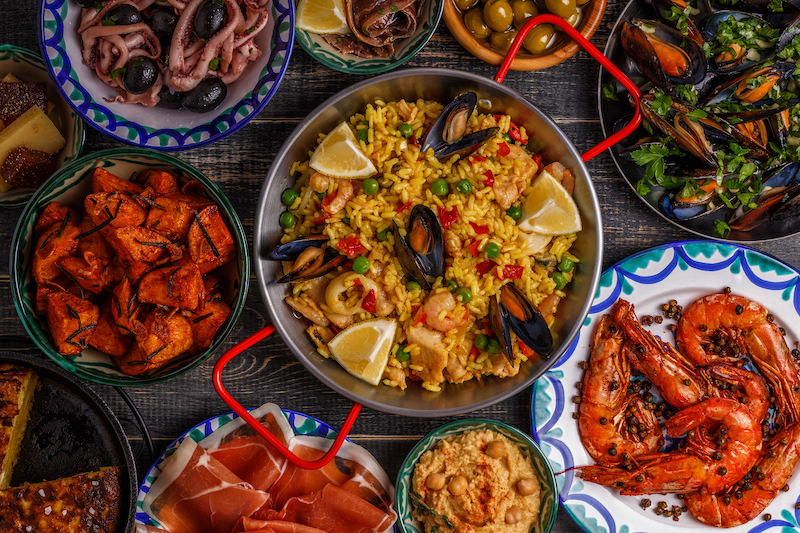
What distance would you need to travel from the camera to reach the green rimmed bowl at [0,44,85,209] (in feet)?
9.09

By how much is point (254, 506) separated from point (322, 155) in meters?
2.11

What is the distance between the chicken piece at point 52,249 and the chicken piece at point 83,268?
0.04 m

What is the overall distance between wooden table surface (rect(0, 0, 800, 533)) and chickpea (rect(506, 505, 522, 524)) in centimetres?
55

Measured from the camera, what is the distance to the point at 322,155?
2729 millimetres

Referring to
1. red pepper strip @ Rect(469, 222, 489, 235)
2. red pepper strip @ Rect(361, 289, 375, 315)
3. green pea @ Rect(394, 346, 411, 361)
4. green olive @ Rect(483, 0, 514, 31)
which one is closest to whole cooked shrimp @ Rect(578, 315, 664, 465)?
red pepper strip @ Rect(469, 222, 489, 235)

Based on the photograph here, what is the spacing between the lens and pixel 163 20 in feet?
8.17

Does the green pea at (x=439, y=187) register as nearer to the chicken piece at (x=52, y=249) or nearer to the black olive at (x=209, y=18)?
the black olive at (x=209, y=18)

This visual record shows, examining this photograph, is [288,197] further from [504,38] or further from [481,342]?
[504,38]

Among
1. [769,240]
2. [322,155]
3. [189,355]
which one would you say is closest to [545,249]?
[322,155]

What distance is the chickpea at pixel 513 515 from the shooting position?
2.88 meters

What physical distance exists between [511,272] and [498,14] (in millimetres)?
1443

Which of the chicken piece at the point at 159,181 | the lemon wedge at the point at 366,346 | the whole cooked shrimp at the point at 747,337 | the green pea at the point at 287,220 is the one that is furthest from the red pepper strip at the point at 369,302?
the whole cooked shrimp at the point at 747,337

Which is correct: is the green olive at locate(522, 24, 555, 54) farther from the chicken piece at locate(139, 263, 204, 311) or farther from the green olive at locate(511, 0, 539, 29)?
the chicken piece at locate(139, 263, 204, 311)

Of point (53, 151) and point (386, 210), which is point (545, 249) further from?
point (53, 151)
